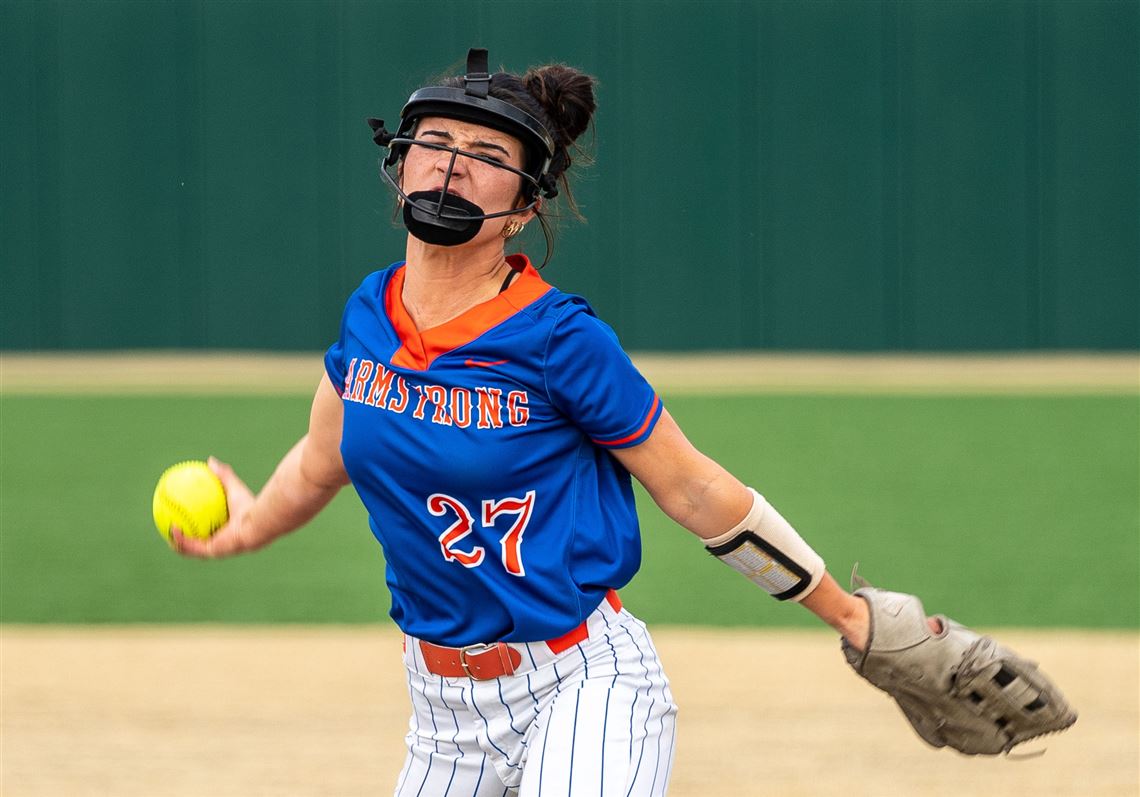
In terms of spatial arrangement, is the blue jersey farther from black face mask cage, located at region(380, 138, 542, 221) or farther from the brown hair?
the brown hair

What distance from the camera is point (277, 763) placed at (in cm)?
509

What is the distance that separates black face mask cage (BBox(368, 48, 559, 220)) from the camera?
2986mm

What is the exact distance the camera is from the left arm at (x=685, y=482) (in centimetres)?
289

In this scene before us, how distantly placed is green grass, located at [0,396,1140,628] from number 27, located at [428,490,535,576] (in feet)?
14.1

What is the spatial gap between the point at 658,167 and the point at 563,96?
13.7 meters

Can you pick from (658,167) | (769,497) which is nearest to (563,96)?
(769,497)

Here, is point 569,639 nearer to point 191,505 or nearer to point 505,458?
point 505,458

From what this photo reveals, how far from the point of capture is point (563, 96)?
3133 millimetres

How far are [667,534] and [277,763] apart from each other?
442 cm

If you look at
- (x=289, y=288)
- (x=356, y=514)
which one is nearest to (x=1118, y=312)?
(x=289, y=288)

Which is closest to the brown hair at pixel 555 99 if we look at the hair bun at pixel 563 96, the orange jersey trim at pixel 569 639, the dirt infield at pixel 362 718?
the hair bun at pixel 563 96

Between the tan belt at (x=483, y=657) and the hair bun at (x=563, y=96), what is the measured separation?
37.7 inches

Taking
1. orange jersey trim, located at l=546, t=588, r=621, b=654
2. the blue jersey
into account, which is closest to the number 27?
the blue jersey

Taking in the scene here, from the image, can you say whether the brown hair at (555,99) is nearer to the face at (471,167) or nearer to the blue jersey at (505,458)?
the face at (471,167)
